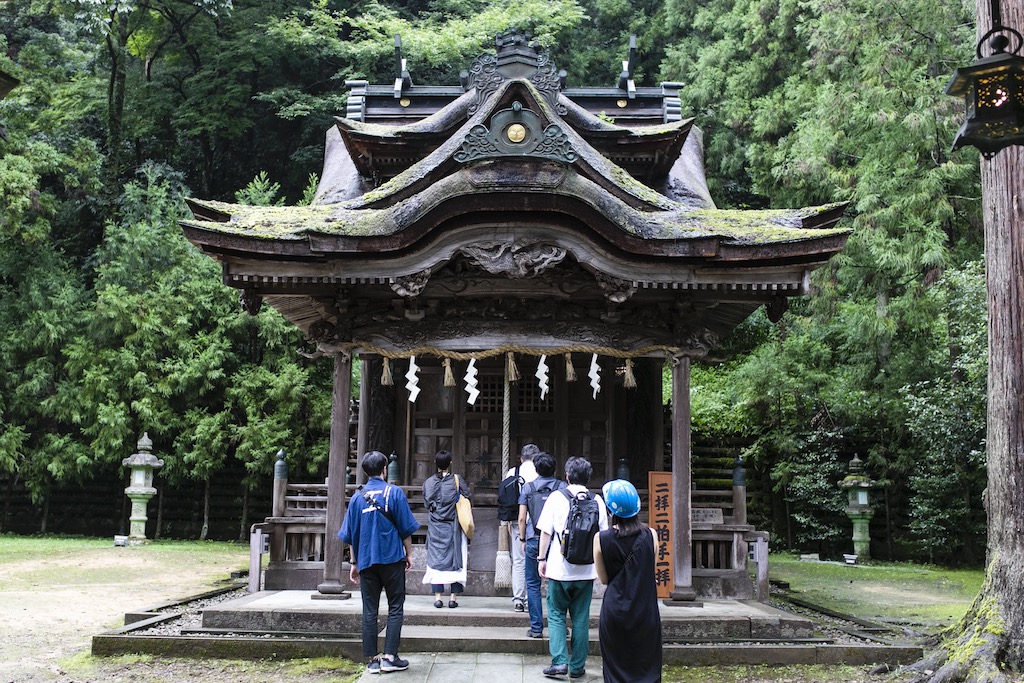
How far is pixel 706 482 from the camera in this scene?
1839 centimetres

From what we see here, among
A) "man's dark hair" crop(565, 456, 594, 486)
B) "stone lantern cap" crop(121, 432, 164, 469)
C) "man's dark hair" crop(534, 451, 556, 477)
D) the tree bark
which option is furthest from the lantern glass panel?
"stone lantern cap" crop(121, 432, 164, 469)

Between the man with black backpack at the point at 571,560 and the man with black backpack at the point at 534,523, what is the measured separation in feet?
2.79

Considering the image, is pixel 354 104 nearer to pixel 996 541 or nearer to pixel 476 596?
pixel 476 596

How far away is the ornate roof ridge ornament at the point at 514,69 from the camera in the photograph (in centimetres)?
1101

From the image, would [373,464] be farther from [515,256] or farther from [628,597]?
[515,256]

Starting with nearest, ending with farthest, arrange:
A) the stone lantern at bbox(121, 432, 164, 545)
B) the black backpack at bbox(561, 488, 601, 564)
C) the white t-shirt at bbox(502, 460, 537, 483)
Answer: the black backpack at bbox(561, 488, 601, 564)
the white t-shirt at bbox(502, 460, 537, 483)
the stone lantern at bbox(121, 432, 164, 545)

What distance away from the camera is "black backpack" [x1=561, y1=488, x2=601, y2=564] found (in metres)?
6.50

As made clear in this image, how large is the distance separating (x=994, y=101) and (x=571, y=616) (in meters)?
4.76

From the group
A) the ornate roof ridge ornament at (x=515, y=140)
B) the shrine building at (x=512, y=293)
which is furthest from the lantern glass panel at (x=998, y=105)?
the ornate roof ridge ornament at (x=515, y=140)

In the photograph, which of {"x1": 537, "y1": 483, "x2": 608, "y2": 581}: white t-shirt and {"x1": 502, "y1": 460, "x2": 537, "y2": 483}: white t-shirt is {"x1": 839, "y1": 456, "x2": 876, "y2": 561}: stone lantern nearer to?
{"x1": 502, "y1": 460, "x2": 537, "y2": 483}: white t-shirt

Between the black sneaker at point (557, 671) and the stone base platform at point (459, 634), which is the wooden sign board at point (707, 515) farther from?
the black sneaker at point (557, 671)

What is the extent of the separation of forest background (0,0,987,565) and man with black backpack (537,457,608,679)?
9.80 m

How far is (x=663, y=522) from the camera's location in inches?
384

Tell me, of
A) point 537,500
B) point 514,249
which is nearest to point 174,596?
point 537,500
